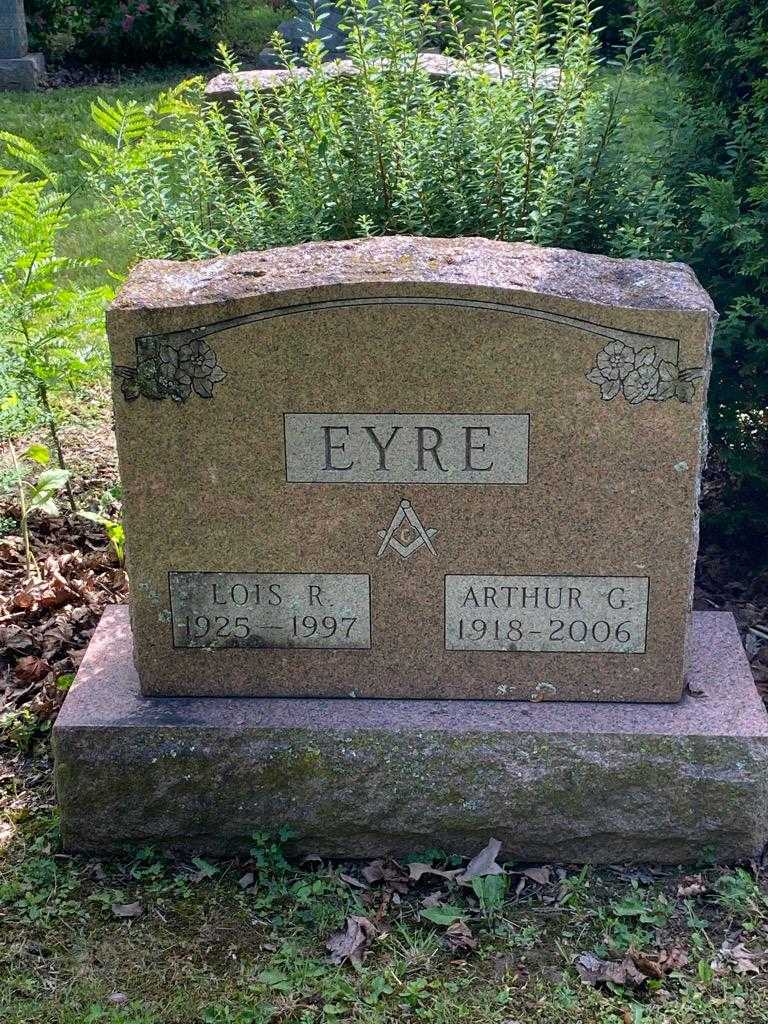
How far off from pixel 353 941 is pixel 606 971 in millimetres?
619

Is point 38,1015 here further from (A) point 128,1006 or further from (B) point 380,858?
(B) point 380,858

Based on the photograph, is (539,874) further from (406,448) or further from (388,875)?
(406,448)

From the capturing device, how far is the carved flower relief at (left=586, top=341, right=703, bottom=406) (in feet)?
10.2

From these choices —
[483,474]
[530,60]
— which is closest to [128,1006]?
[483,474]

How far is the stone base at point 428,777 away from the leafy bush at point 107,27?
1067 centimetres

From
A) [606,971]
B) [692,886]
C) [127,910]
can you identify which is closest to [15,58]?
[127,910]

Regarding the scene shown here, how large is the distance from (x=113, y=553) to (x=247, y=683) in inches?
61.9

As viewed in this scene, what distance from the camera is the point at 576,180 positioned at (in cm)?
422

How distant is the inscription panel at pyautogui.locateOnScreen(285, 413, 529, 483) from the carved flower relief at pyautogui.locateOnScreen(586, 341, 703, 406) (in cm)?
23

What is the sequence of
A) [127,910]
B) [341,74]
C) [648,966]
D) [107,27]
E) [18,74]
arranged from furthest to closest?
1. [107,27]
2. [18,74]
3. [341,74]
4. [127,910]
5. [648,966]

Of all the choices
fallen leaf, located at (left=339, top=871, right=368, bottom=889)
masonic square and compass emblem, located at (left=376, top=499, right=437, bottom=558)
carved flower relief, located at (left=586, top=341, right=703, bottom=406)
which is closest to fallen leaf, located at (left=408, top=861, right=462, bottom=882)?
fallen leaf, located at (left=339, top=871, right=368, bottom=889)

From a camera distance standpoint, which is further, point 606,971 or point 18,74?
point 18,74

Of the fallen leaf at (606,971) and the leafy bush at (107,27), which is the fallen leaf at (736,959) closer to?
the fallen leaf at (606,971)

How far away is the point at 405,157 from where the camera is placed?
4254mm
